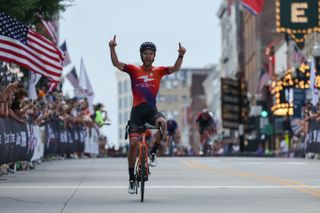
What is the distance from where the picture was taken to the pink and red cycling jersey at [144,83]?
16.3 meters

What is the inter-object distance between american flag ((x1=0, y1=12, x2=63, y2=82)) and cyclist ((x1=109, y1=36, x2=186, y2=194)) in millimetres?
8647

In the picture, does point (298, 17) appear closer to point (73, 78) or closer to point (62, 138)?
point (73, 78)

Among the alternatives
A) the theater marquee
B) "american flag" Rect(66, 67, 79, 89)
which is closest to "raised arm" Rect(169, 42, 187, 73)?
"american flag" Rect(66, 67, 79, 89)

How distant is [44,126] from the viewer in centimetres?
3691

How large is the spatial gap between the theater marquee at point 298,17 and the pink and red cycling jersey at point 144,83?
53940mm

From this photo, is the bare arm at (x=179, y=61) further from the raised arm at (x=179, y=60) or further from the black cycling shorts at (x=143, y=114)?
the black cycling shorts at (x=143, y=114)

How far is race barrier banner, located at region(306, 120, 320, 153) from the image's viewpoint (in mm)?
40281

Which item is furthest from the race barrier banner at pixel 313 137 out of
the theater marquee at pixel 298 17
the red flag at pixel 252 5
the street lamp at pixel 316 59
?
the red flag at pixel 252 5

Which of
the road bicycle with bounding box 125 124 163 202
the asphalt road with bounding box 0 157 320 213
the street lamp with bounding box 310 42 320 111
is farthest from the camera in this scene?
the street lamp with bounding box 310 42 320 111

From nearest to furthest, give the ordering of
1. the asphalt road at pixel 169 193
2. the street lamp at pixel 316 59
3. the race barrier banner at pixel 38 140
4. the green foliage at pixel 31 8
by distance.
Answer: the asphalt road at pixel 169 193
the race barrier banner at pixel 38 140
the green foliage at pixel 31 8
the street lamp at pixel 316 59

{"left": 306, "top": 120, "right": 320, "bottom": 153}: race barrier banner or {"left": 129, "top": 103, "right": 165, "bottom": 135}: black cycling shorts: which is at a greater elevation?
{"left": 306, "top": 120, "right": 320, "bottom": 153}: race barrier banner

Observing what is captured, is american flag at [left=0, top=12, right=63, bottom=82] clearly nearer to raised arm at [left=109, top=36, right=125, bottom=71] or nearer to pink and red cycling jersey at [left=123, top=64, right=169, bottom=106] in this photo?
raised arm at [left=109, top=36, right=125, bottom=71]

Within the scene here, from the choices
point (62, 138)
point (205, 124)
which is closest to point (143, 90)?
point (62, 138)

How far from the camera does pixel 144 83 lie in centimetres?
1642
